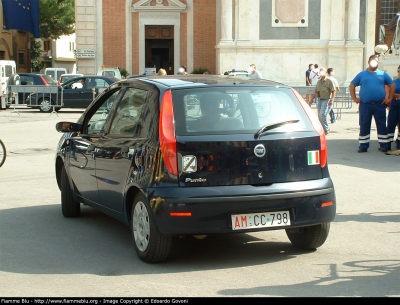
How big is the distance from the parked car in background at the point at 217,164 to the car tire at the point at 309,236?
1cm

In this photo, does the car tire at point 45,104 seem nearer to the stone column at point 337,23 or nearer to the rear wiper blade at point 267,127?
the stone column at point 337,23

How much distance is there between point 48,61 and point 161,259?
2697 inches

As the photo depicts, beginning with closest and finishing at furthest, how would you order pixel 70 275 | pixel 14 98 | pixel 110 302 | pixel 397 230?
pixel 110 302
pixel 70 275
pixel 397 230
pixel 14 98

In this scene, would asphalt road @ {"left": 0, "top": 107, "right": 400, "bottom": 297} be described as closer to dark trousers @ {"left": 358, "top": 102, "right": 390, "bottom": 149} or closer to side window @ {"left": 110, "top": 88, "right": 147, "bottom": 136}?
side window @ {"left": 110, "top": 88, "right": 147, "bottom": 136}

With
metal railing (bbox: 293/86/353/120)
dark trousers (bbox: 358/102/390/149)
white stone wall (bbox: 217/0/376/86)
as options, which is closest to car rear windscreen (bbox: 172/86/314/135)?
dark trousers (bbox: 358/102/390/149)

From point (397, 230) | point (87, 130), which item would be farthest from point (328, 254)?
point (87, 130)

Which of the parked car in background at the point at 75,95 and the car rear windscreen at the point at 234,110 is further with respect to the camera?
the parked car in background at the point at 75,95

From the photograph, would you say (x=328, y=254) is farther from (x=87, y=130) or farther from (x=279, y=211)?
(x=87, y=130)

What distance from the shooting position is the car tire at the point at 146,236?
257 inches

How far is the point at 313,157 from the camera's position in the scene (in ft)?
22.5

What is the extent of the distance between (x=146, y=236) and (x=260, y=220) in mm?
997

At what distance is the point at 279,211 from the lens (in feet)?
21.6

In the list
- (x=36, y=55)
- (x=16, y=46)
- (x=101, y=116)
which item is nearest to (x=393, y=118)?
(x=101, y=116)

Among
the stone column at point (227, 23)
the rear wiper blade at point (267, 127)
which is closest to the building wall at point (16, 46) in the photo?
the stone column at point (227, 23)
